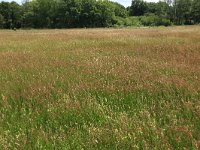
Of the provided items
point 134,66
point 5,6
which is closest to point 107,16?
point 5,6

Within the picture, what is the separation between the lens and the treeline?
80.9 m

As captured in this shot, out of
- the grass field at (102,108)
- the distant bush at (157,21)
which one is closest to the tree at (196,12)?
the distant bush at (157,21)

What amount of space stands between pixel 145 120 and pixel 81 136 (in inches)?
32.1

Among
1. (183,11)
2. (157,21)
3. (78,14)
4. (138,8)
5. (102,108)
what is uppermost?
(138,8)

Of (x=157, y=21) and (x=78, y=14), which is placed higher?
(x=78, y=14)

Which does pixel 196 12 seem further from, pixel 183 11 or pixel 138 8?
pixel 138 8

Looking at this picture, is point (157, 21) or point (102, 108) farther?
point (157, 21)

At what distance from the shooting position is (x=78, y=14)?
80.0 meters

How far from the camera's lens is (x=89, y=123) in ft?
13.6

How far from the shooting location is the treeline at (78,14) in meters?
80.9

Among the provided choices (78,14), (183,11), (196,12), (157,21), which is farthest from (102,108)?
(183,11)

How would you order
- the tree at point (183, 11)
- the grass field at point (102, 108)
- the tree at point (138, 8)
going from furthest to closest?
the tree at point (138, 8)
the tree at point (183, 11)
the grass field at point (102, 108)

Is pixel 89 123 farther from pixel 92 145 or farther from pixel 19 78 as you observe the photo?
pixel 19 78

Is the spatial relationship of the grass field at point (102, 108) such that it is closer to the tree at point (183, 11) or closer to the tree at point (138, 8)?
the tree at point (183, 11)
